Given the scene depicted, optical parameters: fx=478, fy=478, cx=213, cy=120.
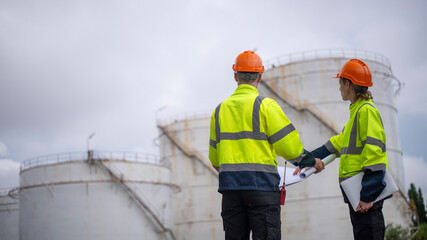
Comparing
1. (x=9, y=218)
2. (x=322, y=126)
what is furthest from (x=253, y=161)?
(x=9, y=218)

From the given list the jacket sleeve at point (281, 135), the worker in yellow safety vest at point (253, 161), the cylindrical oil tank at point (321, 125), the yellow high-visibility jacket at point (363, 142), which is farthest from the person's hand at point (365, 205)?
the cylindrical oil tank at point (321, 125)

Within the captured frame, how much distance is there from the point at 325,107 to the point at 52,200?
583 inches

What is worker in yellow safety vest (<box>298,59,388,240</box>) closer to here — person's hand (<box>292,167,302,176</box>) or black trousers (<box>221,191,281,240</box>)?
person's hand (<box>292,167,302,176</box>)

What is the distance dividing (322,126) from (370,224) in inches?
812

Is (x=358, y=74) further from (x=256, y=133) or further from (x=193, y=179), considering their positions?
(x=193, y=179)

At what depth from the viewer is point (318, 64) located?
25219mm

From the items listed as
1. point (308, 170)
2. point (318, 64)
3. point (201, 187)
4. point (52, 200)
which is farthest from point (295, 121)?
point (308, 170)

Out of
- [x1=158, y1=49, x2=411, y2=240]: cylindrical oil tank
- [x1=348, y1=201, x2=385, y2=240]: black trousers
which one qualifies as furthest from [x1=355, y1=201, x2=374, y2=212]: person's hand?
[x1=158, y1=49, x2=411, y2=240]: cylindrical oil tank

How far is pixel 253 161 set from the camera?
4.37 metres

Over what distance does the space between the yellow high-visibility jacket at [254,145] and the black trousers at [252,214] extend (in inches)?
3.4

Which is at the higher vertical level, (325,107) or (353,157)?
(325,107)

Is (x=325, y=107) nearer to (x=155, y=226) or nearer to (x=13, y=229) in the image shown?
(x=155, y=226)

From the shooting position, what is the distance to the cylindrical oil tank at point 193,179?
1286 inches

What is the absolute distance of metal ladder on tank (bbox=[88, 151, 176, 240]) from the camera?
25.1 metres
